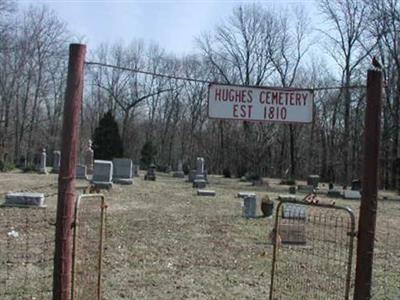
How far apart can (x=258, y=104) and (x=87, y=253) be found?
505 cm

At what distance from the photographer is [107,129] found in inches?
2301

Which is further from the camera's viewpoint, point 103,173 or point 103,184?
point 103,173

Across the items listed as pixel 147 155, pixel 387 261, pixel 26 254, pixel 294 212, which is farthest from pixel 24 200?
pixel 147 155

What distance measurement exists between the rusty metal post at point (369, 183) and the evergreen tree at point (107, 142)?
52.3 meters

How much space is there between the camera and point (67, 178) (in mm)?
5996

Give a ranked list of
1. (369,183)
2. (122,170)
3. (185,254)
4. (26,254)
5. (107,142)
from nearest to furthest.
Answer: (369,183)
(26,254)
(185,254)
(122,170)
(107,142)

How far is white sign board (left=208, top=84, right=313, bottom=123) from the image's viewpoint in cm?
630

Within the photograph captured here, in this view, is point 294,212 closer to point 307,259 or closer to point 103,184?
point 307,259

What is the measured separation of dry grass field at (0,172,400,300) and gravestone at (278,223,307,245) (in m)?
0.40

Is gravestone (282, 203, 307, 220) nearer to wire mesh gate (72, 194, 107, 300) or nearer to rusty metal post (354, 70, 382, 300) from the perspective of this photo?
wire mesh gate (72, 194, 107, 300)

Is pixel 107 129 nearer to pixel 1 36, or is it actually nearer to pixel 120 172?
pixel 1 36

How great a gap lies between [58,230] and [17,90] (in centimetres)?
6166

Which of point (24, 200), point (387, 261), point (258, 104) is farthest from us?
point (24, 200)

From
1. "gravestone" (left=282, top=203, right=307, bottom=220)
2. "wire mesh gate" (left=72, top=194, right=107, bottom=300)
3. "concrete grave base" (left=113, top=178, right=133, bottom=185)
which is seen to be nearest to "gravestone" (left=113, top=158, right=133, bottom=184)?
"concrete grave base" (left=113, top=178, right=133, bottom=185)
